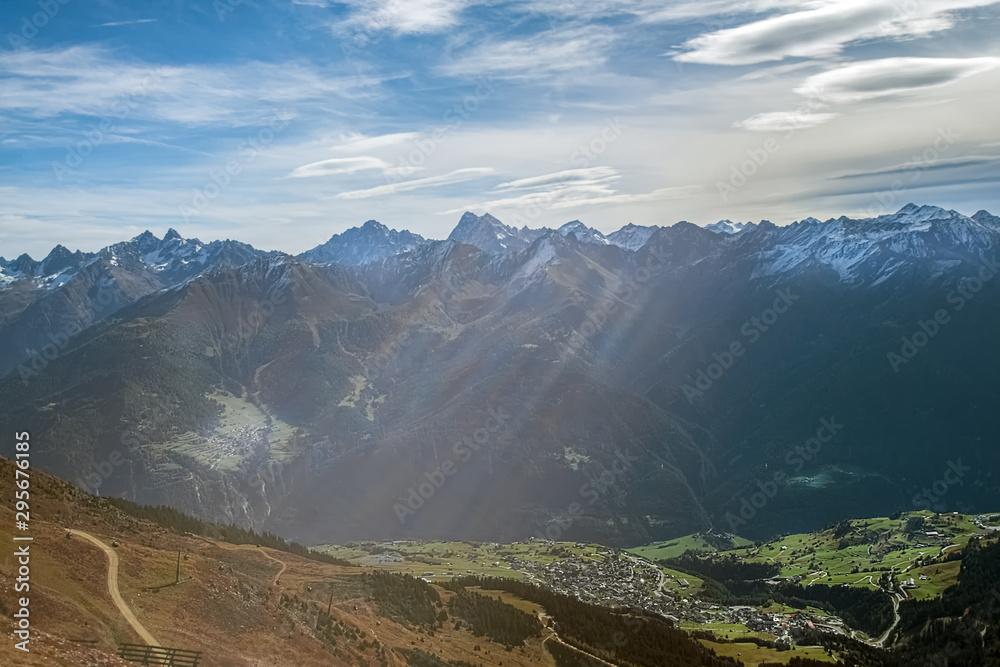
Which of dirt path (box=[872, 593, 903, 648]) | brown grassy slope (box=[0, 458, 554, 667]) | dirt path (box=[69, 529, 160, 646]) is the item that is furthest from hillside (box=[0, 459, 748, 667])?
dirt path (box=[872, 593, 903, 648])

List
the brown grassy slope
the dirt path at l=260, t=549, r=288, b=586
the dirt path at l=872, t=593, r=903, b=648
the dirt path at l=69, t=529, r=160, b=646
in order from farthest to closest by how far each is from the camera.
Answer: the dirt path at l=872, t=593, r=903, b=648, the dirt path at l=260, t=549, r=288, b=586, the dirt path at l=69, t=529, r=160, b=646, the brown grassy slope

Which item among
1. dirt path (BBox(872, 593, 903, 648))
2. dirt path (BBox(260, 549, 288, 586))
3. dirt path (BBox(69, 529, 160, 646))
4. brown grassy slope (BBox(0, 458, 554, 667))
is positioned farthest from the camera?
dirt path (BBox(872, 593, 903, 648))

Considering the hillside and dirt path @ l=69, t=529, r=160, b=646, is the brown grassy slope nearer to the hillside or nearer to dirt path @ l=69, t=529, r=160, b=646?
the hillside

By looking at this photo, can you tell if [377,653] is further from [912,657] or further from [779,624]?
[779,624]

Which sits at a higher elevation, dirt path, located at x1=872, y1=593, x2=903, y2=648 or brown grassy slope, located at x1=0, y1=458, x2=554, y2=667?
brown grassy slope, located at x1=0, y1=458, x2=554, y2=667

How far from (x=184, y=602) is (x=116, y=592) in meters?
6.25

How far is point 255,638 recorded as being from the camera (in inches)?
2579

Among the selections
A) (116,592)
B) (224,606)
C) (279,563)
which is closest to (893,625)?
(279,563)

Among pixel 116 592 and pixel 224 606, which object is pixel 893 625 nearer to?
pixel 224 606

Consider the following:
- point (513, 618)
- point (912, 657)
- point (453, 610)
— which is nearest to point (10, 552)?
point (453, 610)

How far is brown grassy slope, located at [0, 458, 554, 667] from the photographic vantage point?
55.0 m

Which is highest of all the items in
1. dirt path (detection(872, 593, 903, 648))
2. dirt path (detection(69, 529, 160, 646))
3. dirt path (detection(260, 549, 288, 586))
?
dirt path (detection(69, 529, 160, 646))

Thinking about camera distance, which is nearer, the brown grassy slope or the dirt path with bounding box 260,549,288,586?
the brown grassy slope

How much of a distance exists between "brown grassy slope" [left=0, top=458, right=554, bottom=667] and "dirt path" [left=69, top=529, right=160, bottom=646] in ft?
2.09
